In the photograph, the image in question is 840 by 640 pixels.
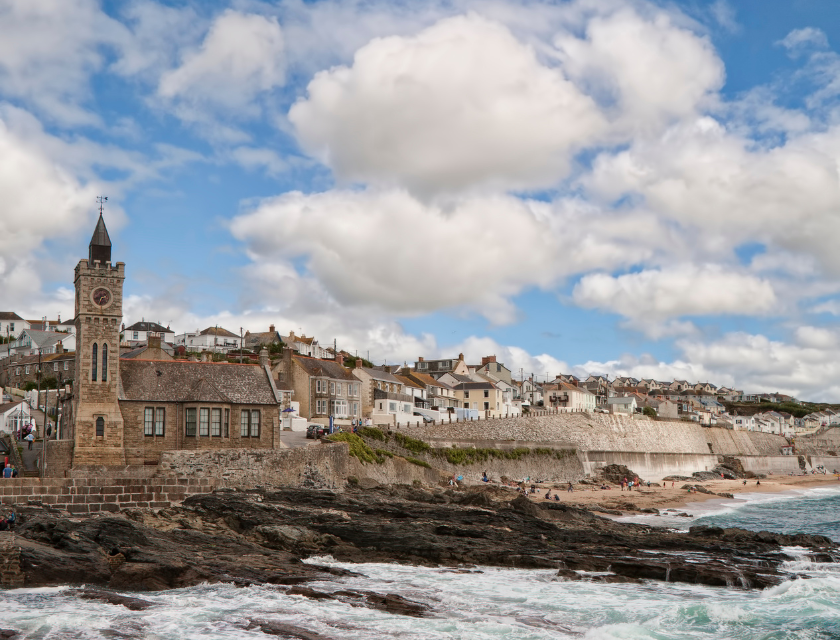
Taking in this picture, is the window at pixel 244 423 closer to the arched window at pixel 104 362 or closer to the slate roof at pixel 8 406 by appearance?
the arched window at pixel 104 362

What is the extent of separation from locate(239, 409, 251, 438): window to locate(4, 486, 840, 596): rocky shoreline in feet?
17.5

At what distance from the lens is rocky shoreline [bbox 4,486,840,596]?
20688 mm

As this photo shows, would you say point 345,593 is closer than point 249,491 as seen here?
Yes

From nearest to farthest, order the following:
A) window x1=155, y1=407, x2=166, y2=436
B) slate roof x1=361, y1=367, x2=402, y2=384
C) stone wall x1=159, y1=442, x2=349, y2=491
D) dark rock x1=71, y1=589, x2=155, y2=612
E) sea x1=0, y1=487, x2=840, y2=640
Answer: sea x1=0, y1=487, x2=840, y2=640 → dark rock x1=71, y1=589, x2=155, y2=612 → stone wall x1=159, y1=442, x2=349, y2=491 → window x1=155, y1=407, x2=166, y2=436 → slate roof x1=361, y1=367, x2=402, y2=384

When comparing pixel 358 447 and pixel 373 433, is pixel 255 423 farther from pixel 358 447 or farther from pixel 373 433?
pixel 373 433

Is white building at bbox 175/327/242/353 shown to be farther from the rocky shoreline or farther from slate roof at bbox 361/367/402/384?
the rocky shoreline

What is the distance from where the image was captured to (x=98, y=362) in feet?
119

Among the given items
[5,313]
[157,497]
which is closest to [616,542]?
[157,497]

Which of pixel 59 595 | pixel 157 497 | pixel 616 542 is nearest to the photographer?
pixel 59 595

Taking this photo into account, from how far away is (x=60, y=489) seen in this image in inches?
1167

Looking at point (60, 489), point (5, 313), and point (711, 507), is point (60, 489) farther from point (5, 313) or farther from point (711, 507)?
point (5, 313)

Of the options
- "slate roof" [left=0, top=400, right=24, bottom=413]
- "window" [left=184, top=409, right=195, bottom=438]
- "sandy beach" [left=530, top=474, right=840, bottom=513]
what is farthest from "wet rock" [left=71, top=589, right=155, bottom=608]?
"slate roof" [left=0, top=400, right=24, bottom=413]

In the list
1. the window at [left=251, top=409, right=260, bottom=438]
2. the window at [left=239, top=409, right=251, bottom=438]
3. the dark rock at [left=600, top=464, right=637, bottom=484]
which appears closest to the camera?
the window at [left=239, top=409, right=251, bottom=438]

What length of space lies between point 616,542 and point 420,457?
2796 centimetres
